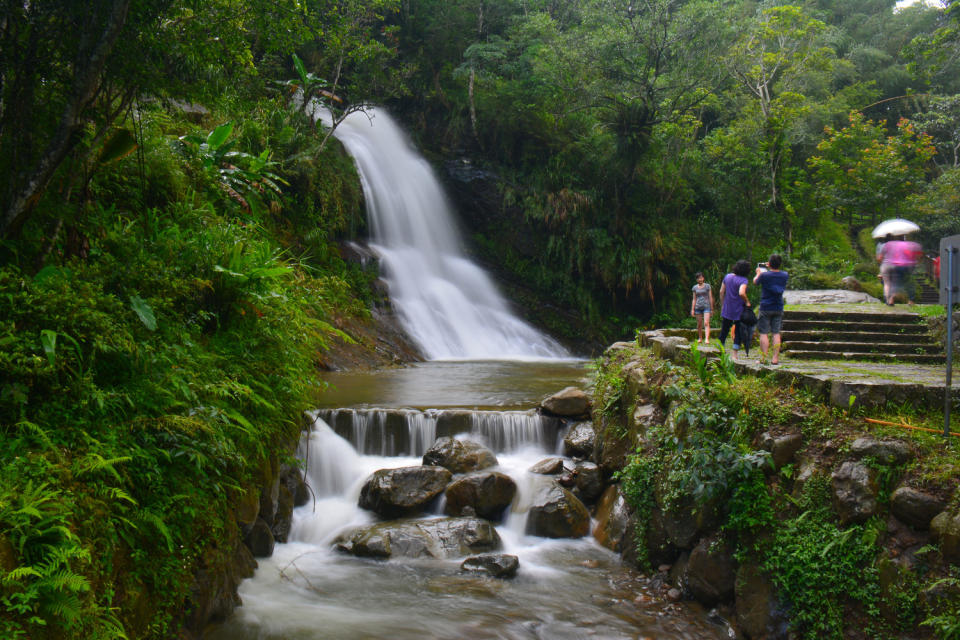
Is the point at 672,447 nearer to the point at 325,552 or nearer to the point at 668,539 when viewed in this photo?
the point at 668,539

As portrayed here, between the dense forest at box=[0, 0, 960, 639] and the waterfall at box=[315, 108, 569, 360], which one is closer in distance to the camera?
the dense forest at box=[0, 0, 960, 639]

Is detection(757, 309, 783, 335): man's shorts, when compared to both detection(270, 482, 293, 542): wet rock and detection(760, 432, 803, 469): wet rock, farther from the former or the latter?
detection(270, 482, 293, 542): wet rock

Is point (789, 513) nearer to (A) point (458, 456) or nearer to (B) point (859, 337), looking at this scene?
(A) point (458, 456)

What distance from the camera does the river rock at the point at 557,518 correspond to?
23.2ft

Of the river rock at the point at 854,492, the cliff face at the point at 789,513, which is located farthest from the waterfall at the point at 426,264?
the river rock at the point at 854,492

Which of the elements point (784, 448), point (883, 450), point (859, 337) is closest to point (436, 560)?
point (784, 448)

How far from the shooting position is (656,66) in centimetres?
2098

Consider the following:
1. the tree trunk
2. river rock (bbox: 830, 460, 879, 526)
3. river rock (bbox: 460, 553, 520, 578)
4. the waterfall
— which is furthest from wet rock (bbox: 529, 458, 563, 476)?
the waterfall

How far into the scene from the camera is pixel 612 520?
22.8 feet

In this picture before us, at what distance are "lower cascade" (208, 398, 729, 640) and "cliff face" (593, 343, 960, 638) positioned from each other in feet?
1.75

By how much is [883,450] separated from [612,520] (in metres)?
3.15

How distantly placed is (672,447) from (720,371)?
104 cm

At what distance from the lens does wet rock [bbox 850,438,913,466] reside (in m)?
4.41

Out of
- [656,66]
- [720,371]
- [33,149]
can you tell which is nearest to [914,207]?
[656,66]
